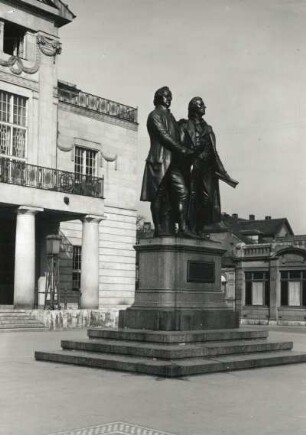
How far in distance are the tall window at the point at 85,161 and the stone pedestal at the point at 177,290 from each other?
2284cm

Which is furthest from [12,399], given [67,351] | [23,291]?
[23,291]

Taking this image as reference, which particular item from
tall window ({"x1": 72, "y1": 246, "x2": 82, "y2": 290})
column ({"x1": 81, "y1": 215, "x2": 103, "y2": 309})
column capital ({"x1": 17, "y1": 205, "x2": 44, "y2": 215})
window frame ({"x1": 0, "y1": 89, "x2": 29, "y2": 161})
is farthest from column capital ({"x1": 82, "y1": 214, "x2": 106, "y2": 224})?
tall window ({"x1": 72, "y1": 246, "x2": 82, "y2": 290})

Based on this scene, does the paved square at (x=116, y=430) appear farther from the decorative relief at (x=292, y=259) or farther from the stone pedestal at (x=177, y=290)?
the decorative relief at (x=292, y=259)

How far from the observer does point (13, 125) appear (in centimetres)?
3056

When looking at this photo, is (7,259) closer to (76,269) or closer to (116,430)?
(76,269)

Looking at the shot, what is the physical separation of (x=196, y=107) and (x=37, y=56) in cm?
1913

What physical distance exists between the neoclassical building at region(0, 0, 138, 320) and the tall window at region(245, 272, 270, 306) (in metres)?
14.0

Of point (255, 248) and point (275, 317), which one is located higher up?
point (255, 248)

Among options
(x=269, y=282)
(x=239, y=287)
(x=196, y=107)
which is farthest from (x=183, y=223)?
(x=239, y=287)

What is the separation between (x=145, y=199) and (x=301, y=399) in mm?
6305

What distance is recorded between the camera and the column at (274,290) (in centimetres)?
4791

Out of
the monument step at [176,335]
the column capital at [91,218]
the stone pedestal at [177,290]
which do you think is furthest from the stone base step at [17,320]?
the stone pedestal at [177,290]

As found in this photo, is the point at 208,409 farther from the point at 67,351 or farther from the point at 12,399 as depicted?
the point at 67,351

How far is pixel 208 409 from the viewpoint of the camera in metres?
7.81
